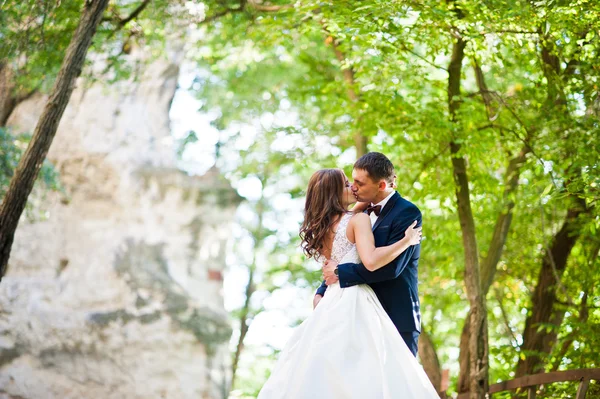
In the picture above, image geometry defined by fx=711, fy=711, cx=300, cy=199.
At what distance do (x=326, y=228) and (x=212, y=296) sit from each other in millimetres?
9313

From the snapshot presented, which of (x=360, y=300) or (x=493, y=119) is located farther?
(x=493, y=119)

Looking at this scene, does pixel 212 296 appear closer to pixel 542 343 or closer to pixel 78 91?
pixel 78 91

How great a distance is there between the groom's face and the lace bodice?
131 millimetres

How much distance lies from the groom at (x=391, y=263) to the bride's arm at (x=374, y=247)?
0.09 metres

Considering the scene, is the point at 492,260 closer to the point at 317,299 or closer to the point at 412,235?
the point at 317,299

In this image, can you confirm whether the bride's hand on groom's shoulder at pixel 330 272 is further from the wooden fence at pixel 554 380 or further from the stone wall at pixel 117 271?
the stone wall at pixel 117 271

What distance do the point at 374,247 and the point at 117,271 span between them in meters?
9.51

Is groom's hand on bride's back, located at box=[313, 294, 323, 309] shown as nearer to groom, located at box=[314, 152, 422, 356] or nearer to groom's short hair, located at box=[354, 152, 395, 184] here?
groom, located at box=[314, 152, 422, 356]

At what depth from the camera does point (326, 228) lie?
3848 millimetres

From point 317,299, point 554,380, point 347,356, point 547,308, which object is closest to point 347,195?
point 317,299

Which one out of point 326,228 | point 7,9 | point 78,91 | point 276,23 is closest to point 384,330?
point 326,228

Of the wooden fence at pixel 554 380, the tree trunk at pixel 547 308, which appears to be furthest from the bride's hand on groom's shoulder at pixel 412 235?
the tree trunk at pixel 547 308

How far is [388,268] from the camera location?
3688 millimetres

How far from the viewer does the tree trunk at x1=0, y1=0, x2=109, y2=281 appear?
18.3 ft
